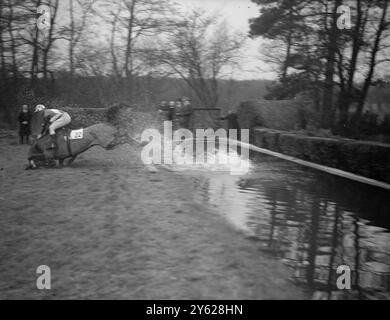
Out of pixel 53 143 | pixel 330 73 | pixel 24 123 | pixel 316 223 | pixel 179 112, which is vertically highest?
pixel 330 73

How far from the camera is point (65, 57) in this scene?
77.7ft

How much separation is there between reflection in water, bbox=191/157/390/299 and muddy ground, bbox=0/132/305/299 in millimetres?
330

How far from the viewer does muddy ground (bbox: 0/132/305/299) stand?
11.0 feet

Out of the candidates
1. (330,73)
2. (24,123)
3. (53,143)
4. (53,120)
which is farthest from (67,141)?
(330,73)

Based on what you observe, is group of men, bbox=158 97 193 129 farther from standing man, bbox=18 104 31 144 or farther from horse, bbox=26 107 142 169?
horse, bbox=26 107 142 169

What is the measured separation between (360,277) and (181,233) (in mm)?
2158

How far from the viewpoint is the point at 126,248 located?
4.17 m

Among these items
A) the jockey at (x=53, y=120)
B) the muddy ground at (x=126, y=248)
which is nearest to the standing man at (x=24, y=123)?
the jockey at (x=53, y=120)

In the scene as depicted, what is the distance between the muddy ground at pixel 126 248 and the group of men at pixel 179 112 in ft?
41.5

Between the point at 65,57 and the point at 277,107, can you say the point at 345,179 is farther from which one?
the point at 65,57

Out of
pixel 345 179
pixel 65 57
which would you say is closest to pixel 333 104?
pixel 345 179

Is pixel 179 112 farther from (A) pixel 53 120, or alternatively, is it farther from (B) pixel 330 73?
(A) pixel 53 120

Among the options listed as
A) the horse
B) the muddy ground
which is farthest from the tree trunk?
the muddy ground

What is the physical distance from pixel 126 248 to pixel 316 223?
301 cm
